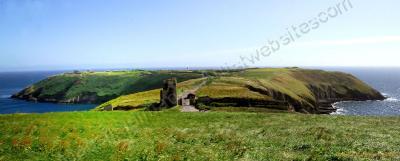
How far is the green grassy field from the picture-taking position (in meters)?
28.3

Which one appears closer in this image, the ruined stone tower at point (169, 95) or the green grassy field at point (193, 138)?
the green grassy field at point (193, 138)

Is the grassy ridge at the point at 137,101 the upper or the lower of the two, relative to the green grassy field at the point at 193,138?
lower

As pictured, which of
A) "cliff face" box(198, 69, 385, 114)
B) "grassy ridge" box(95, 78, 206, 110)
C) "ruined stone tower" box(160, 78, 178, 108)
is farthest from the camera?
"cliff face" box(198, 69, 385, 114)

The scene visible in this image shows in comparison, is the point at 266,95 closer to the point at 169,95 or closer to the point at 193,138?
the point at 169,95

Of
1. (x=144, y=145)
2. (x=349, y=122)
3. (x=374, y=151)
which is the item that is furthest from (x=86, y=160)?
(x=349, y=122)

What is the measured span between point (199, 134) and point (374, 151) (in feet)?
45.3

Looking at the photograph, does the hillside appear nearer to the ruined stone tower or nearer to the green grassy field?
the ruined stone tower

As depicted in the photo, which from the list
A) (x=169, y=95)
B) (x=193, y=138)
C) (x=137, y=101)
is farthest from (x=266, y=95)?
(x=193, y=138)

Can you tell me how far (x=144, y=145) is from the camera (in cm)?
3128

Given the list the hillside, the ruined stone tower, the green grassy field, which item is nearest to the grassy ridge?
the hillside

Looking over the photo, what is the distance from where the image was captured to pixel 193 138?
33562 mm

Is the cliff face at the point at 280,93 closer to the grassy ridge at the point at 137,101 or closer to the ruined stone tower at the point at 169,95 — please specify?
the grassy ridge at the point at 137,101

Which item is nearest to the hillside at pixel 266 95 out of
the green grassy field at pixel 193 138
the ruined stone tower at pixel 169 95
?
the ruined stone tower at pixel 169 95

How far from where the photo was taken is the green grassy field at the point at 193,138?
28.3 m
